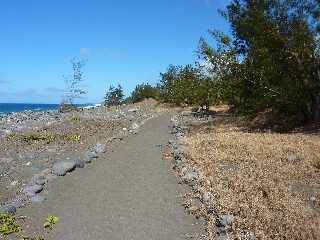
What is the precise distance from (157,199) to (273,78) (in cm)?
1460

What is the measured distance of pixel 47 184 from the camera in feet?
41.6

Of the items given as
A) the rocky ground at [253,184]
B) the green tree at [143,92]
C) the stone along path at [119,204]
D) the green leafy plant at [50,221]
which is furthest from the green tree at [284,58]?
the green tree at [143,92]

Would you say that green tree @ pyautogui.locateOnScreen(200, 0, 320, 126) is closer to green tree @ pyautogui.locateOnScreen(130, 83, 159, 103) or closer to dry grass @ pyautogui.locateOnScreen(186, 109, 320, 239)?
dry grass @ pyautogui.locateOnScreen(186, 109, 320, 239)

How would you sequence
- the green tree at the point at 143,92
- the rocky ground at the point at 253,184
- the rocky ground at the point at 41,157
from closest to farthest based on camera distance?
the rocky ground at the point at 253,184
the rocky ground at the point at 41,157
the green tree at the point at 143,92

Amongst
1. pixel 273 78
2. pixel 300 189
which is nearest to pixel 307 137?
pixel 273 78

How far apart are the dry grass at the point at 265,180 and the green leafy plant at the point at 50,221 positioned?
311 centimetres

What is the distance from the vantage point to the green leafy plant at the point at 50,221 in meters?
9.35

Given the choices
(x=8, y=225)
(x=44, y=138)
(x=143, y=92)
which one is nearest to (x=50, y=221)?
(x=8, y=225)

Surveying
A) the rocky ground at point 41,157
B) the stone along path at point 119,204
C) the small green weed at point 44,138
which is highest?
the small green weed at point 44,138

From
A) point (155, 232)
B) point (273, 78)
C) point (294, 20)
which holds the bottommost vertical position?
point (155, 232)

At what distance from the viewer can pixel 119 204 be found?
432 inches

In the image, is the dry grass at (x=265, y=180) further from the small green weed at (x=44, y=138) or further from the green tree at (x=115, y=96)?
the green tree at (x=115, y=96)

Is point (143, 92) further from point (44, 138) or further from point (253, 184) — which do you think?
point (253, 184)

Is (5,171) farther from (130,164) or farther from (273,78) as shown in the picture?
(273,78)
